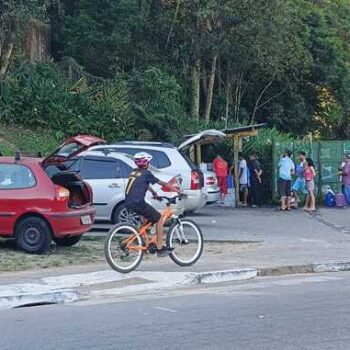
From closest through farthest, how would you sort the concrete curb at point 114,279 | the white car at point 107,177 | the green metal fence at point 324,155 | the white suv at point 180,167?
the concrete curb at point 114,279, the white car at point 107,177, the white suv at point 180,167, the green metal fence at point 324,155

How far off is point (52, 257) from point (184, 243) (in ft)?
7.37

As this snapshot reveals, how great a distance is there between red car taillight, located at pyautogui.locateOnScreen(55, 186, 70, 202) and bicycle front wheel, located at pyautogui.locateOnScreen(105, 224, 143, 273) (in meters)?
1.59

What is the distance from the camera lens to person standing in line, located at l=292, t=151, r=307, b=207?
920 inches

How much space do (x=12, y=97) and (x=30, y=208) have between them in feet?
46.7

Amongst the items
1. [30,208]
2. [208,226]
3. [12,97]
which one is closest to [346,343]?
[30,208]

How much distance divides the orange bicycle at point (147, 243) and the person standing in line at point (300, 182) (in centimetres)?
1104

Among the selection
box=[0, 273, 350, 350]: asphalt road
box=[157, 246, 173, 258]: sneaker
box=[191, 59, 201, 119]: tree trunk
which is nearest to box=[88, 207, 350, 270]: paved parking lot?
box=[157, 246, 173, 258]: sneaker

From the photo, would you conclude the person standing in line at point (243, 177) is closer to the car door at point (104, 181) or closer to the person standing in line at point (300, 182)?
the person standing in line at point (300, 182)

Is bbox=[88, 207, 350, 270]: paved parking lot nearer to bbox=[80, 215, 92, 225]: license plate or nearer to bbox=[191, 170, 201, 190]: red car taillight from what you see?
Answer: bbox=[191, 170, 201, 190]: red car taillight

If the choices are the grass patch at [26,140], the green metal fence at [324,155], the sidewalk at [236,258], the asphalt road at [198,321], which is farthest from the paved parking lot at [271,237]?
the grass patch at [26,140]

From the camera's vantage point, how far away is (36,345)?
7.54 m

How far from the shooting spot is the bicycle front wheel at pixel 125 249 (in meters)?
11.9

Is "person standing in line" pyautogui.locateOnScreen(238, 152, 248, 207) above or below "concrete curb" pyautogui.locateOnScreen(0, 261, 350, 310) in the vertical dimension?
above

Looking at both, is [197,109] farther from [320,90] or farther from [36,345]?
[36,345]
